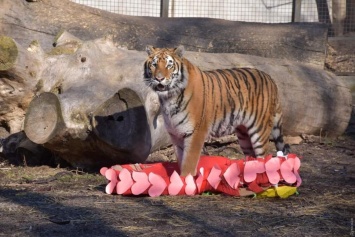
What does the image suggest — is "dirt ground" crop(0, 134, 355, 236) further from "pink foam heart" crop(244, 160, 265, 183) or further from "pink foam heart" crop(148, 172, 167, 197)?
"pink foam heart" crop(244, 160, 265, 183)

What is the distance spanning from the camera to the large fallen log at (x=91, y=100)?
6004 millimetres

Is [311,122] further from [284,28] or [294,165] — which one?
[294,165]

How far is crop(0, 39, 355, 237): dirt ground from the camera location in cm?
424

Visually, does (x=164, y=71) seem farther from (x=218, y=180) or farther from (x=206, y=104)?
(x=218, y=180)

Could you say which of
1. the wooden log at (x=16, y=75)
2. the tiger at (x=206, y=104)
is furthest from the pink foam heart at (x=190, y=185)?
the wooden log at (x=16, y=75)

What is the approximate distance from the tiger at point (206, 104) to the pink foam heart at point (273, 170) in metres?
0.59

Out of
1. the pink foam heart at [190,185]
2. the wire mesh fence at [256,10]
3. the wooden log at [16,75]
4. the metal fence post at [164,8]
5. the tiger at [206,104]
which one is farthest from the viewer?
the wire mesh fence at [256,10]

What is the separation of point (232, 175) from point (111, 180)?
90 cm

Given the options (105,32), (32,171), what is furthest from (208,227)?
(105,32)

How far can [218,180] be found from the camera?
533 centimetres

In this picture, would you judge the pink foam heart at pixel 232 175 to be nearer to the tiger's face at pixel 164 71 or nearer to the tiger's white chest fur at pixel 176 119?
the tiger's white chest fur at pixel 176 119

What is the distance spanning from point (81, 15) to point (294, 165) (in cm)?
366

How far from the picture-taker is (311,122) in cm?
827

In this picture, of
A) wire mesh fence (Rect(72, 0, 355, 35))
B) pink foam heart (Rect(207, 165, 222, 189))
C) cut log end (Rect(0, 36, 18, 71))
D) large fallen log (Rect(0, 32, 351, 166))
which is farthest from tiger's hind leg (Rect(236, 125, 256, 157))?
wire mesh fence (Rect(72, 0, 355, 35))
